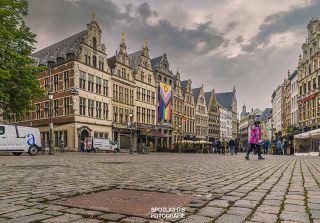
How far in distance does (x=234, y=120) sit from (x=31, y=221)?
4379 inches

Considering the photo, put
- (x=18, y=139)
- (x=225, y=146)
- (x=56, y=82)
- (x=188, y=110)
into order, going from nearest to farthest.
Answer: (x=18, y=139) < (x=56, y=82) < (x=225, y=146) < (x=188, y=110)

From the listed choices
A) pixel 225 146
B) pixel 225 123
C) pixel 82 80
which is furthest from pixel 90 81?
pixel 225 123

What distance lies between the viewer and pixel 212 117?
A: 84500mm

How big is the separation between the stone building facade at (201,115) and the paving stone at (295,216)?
70.5 metres

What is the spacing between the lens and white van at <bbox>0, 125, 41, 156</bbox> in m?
22.2

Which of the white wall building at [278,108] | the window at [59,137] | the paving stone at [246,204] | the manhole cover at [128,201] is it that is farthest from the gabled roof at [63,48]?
the white wall building at [278,108]

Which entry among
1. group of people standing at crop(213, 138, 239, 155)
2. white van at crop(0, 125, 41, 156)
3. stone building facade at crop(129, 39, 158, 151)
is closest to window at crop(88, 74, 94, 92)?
stone building facade at crop(129, 39, 158, 151)

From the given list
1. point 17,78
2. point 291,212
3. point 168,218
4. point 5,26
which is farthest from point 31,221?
point 5,26

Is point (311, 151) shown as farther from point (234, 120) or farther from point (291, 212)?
point (234, 120)

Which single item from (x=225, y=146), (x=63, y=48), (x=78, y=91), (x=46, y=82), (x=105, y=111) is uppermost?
(x=63, y=48)

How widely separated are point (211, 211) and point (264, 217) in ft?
1.81

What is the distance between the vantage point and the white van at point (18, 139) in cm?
2225

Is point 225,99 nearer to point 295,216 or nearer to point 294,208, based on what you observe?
point 294,208

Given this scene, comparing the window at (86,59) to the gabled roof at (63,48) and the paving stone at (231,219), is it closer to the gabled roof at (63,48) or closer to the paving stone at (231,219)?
the gabled roof at (63,48)
